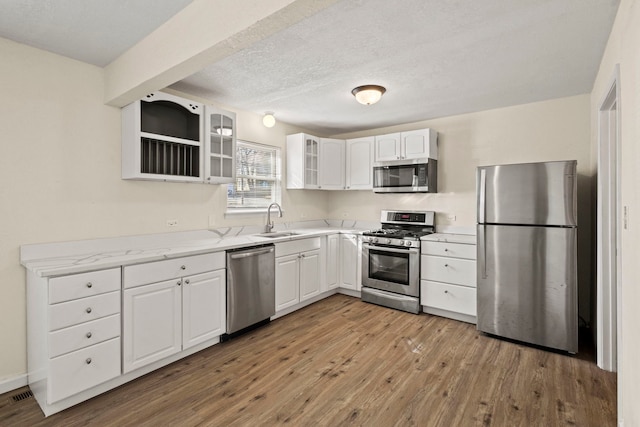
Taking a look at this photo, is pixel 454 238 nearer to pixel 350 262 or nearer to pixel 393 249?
pixel 393 249

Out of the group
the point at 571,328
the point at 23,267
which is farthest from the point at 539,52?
the point at 23,267

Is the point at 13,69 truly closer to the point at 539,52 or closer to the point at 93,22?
the point at 93,22

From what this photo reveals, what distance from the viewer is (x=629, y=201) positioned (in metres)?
1.62

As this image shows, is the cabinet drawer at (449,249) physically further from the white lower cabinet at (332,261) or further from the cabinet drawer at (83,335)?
the cabinet drawer at (83,335)

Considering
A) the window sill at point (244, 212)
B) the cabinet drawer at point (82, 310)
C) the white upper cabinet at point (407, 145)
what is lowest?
the cabinet drawer at point (82, 310)

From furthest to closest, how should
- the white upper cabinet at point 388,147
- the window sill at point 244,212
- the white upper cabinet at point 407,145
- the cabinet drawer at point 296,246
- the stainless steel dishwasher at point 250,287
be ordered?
the white upper cabinet at point 388,147, the white upper cabinet at point 407,145, the window sill at point 244,212, the cabinet drawer at point 296,246, the stainless steel dishwasher at point 250,287

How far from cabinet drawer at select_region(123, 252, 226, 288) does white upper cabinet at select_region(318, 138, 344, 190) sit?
7.13 ft

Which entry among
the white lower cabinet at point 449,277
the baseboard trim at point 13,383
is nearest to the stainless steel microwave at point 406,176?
the white lower cabinet at point 449,277

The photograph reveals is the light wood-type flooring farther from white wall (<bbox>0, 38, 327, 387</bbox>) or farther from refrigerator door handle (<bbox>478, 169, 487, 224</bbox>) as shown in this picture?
refrigerator door handle (<bbox>478, 169, 487, 224</bbox>)

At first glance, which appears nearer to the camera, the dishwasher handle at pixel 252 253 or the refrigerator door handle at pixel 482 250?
the dishwasher handle at pixel 252 253

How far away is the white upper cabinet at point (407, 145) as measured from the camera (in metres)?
4.11

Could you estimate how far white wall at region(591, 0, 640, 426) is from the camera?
1.42 metres

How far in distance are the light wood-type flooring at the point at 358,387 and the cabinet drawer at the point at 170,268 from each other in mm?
746

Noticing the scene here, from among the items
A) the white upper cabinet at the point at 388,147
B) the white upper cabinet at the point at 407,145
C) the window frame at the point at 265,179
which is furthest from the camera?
the white upper cabinet at the point at 388,147
